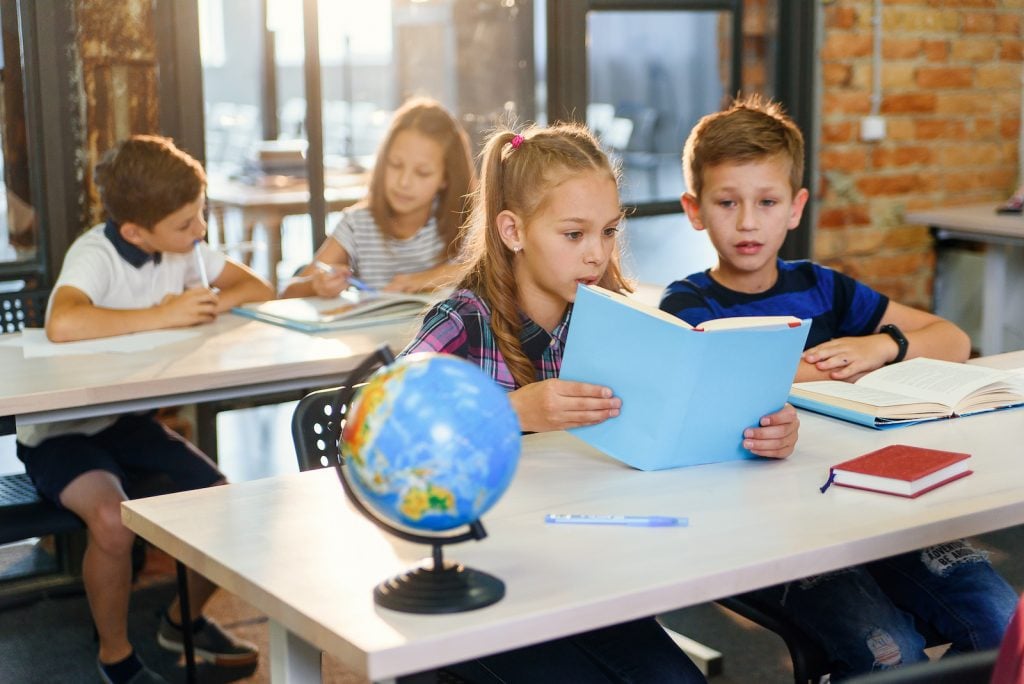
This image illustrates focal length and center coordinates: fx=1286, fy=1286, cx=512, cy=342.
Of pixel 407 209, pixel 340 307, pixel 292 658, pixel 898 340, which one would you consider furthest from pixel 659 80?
pixel 292 658

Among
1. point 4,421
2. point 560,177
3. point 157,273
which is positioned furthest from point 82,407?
point 560,177

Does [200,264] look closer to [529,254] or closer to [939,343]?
[529,254]

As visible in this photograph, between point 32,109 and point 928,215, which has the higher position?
point 32,109

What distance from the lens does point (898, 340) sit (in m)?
2.13

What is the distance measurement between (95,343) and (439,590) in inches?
58.4

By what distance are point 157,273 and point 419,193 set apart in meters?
0.65

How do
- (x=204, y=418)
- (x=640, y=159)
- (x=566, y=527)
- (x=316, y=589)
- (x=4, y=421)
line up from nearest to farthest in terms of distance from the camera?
(x=316, y=589) < (x=566, y=527) < (x=4, y=421) < (x=204, y=418) < (x=640, y=159)

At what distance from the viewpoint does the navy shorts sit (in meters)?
2.38

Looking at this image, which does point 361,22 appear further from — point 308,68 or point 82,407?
point 82,407

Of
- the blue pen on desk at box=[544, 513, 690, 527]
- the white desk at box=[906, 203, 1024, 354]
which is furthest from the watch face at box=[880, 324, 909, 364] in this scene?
the white desk at box=[906, 203, 1024, 354]

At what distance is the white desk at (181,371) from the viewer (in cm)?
208

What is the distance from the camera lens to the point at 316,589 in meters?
1.20

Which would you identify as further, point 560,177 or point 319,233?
point 319,233

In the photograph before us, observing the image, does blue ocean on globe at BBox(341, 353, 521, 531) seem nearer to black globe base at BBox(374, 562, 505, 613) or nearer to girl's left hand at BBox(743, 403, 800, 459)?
black globe base at BBox(374, 562, 505, 613)
